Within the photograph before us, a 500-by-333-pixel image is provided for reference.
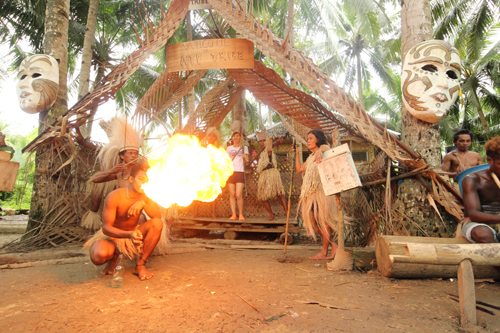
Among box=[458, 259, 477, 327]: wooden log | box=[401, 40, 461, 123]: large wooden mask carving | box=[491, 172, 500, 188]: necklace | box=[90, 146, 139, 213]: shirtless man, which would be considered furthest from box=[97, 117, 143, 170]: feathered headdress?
box=[491, 172, 500, 188]: necklace

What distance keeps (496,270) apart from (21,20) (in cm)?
1399

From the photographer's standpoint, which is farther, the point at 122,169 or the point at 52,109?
the point at 52,109

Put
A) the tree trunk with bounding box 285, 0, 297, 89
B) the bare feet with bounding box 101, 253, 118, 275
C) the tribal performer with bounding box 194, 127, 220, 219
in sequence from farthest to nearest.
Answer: the tribal performer with bounding box 194, 127, 220, 219
the tree trunk with bounding box 285, 0, 297, 89
the bare feet with bounding box 101, 253, 118, 275

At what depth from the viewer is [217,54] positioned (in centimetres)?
483

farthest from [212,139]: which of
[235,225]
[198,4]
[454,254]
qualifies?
[454,254]

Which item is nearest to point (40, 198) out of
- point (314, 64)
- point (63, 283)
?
point (63, 283)

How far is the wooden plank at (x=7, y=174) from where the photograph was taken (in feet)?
13.0

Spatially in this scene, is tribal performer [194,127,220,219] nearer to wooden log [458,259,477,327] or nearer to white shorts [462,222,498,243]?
white shorts [462,222,498,243]

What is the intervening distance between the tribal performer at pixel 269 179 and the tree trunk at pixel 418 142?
2280mm

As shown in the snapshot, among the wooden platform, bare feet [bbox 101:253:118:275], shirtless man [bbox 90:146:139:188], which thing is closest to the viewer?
bare feet [bbox 101:253:118:275]

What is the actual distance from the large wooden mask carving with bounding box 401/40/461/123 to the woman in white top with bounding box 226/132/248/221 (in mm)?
3104

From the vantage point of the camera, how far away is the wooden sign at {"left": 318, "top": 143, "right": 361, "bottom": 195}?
3.41 m

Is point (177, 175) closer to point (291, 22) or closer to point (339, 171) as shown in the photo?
point (339, 171)

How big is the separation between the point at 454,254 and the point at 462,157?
307 cm
